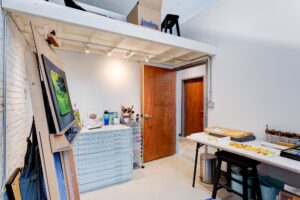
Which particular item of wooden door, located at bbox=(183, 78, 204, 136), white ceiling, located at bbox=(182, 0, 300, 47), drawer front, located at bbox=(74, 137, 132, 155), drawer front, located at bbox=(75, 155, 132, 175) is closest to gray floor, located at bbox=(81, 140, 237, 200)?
drawer front, located at bbox=(75, 155, 132, 175)

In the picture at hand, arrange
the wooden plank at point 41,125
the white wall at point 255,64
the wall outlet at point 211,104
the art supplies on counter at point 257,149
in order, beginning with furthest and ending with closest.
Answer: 1. the wall outlet at point 211,104
2. the white wall at point 255,64
3. the art supplies on counter at point 257,149
4. the wooden plank at point 41,125

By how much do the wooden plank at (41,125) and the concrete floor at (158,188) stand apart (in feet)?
4.66

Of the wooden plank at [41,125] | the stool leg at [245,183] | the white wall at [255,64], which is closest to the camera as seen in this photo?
the wooden plank at [41,125]

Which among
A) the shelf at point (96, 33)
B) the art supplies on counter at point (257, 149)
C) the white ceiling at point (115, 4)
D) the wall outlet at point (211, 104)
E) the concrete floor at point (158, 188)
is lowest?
the concrete floor at point (158, 188)

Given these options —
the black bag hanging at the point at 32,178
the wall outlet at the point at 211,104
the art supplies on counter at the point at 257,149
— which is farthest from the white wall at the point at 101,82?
the art supplies on counter at the point at 257,149

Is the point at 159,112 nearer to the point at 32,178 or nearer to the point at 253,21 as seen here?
the point at 253,21

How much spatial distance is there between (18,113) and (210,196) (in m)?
2.69

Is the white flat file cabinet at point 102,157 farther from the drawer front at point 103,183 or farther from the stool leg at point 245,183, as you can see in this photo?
the stool leg at point 245,183

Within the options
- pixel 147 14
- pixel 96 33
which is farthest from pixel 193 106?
pixel 96 33

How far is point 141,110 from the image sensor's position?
10.9ft

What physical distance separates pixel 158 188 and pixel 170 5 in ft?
10.2

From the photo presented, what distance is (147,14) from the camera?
2246 mm

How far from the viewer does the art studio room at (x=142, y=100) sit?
47.9 inches

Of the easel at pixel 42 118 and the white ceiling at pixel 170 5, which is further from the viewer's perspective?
the white ceiling at pixel 170 5
